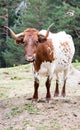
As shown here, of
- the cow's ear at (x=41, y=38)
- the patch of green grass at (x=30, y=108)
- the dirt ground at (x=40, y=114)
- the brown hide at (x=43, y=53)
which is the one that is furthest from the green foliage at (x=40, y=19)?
the cow's ear at (x=41, y=38)

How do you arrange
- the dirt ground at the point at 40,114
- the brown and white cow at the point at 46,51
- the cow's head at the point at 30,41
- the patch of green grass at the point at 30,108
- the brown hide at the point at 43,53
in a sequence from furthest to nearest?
the brown hide at the point at 43,53
the patch of green grass at the point at 30,108
the brown and white cow at the point at 46,51
the cow's head at the point at 30,41
the dirt ground at the point at 40,114

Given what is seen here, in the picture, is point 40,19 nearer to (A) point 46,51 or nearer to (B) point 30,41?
(A) point 46,51

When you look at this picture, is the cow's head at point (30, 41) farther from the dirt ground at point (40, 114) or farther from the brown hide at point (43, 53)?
the dirt ground at point (40, 114)

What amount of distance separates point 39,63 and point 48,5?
34025 mm

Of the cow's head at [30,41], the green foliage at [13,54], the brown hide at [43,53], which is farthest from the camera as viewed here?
the green foliage at [13,54]

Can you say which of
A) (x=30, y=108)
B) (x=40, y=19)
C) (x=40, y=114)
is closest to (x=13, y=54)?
(x=40, y=19)

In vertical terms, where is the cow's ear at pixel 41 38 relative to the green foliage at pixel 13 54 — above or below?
above

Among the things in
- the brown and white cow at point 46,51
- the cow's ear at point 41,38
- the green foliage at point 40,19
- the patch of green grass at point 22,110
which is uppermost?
the cow's ear at point 41,38

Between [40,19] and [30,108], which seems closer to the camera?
[30,108]

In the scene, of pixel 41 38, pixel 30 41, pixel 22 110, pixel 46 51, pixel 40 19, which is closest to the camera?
pixel 30 41

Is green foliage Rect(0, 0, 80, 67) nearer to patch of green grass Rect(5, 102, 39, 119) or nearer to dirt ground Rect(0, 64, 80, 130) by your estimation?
dirt ground Rect(0, 64, 80, 130)

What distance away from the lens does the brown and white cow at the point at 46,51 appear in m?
9.09

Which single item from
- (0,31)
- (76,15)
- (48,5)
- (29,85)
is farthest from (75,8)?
(29,85)

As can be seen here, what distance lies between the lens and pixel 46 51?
9656mm
